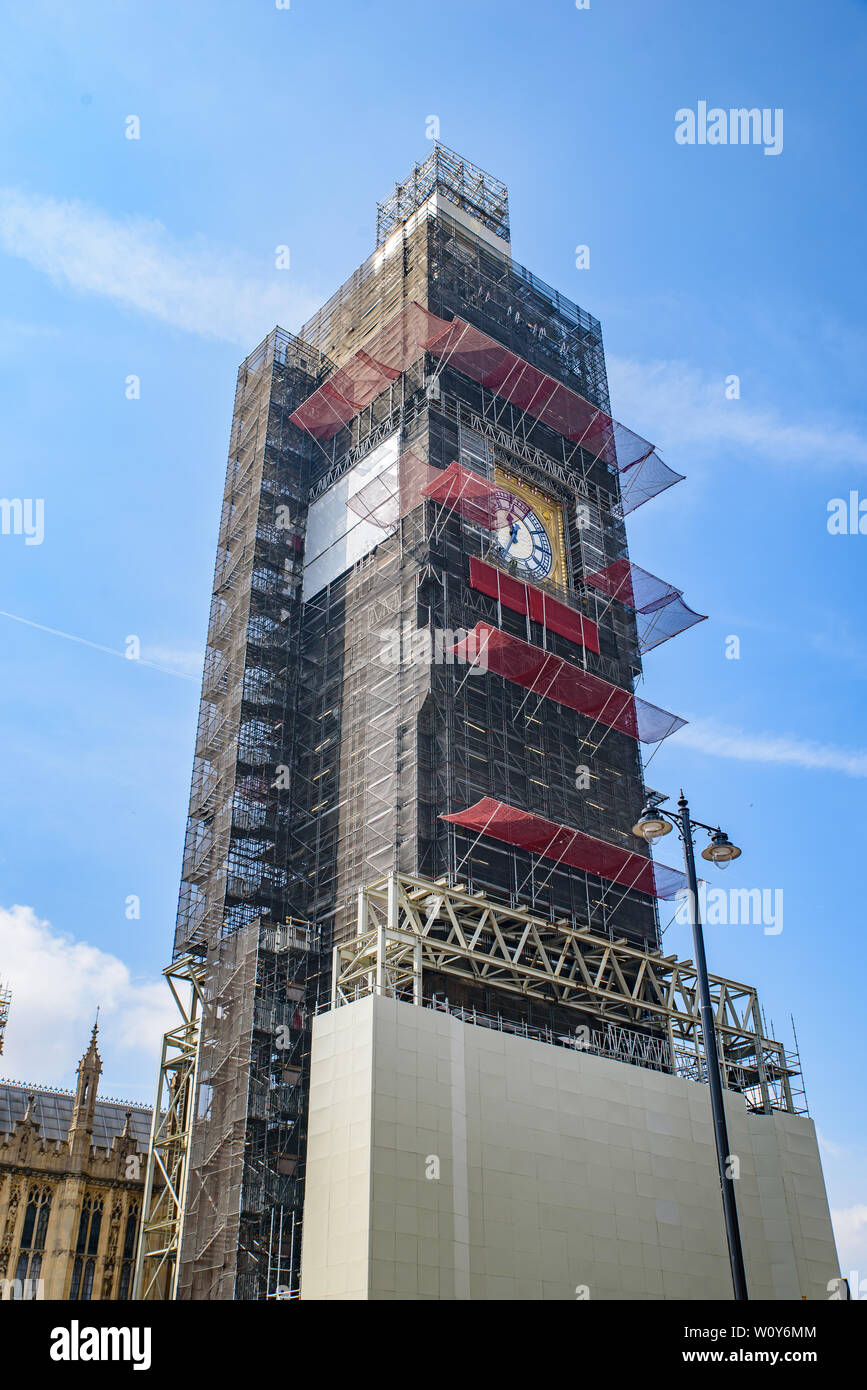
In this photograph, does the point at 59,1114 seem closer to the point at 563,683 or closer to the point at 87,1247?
the point at 87,1247

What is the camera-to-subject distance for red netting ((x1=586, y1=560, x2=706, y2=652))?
55.6m

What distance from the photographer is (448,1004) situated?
3978 centimetres

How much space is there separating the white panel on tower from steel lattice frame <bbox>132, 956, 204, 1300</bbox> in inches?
723

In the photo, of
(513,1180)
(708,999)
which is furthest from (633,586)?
(708,999)

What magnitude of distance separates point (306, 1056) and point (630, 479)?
3403cm

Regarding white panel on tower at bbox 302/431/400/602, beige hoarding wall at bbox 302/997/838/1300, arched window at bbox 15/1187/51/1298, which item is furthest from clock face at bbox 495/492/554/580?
arched window at bbox 15/1187/51/1298

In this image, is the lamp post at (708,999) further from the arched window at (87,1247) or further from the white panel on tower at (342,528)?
the arched window at (87,1247)

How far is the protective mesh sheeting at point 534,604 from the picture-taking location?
4888 cm

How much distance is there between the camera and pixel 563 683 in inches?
1945

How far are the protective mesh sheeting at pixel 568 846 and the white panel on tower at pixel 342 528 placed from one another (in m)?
14.4

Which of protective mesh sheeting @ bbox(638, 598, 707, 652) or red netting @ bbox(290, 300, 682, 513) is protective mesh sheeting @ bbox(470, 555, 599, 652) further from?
red netting @ bbox(290, 300, 682, 513)

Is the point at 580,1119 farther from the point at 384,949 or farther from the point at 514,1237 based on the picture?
the point at 384,949

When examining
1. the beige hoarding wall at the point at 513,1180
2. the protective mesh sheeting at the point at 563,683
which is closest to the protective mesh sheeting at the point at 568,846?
the protective mesh sheeting at the point at 563,683
